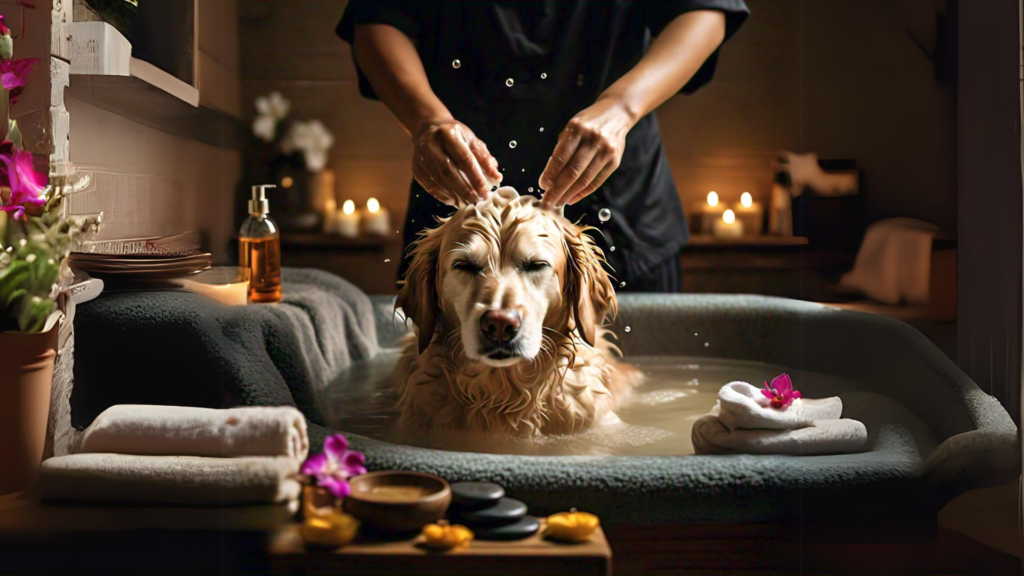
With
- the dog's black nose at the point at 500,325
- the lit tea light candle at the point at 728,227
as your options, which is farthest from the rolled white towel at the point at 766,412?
the lit tea light candle at the point at 728,227

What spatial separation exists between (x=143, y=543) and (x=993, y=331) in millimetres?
1451

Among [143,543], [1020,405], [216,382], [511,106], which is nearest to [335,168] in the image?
[511,106]

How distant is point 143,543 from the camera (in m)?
1.09

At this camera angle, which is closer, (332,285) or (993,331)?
(993,331)

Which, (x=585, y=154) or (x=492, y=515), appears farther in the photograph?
(x=585, y=154)

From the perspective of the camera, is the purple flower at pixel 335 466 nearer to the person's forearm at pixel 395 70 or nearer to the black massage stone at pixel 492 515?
the black massage stone at pixel 492 515

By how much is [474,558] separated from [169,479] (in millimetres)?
503

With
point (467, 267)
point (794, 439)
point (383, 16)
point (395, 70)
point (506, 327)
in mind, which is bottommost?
point (794, 439)

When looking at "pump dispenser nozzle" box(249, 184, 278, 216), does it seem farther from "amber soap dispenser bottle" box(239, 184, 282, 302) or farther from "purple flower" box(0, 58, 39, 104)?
"purple flower" box(0, 58, 39, 104)

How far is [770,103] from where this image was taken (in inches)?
72.8

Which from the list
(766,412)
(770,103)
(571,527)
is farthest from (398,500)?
(770,103)

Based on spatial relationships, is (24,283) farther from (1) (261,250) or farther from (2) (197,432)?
(1) (261,250)

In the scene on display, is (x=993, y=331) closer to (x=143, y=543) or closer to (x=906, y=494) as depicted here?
(x=906, y=494)

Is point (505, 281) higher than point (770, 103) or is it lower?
lower
